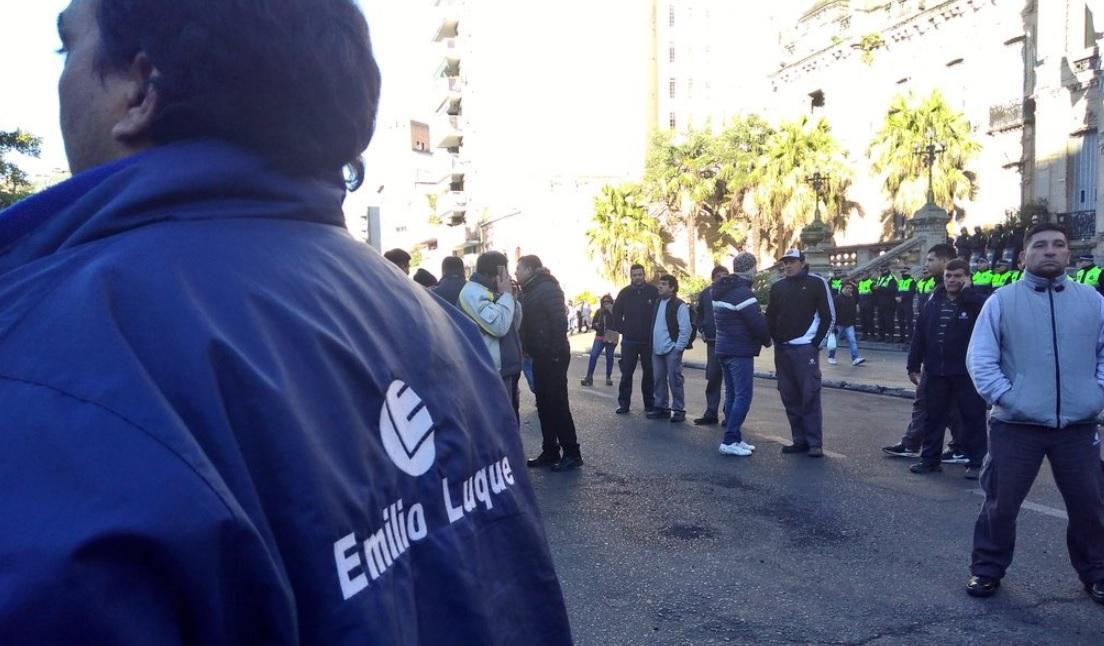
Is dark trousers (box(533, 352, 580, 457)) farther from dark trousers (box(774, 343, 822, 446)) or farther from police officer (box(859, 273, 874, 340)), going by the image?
police officer (box(859, 273, 874, 340))

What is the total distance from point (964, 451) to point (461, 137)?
177ft

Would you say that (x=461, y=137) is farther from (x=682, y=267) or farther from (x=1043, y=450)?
(x=1043, y=450)

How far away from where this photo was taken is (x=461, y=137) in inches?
2323

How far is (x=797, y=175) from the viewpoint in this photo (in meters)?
36.4

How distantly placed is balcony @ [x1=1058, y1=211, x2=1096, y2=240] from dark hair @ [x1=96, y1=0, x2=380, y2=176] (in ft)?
95.7

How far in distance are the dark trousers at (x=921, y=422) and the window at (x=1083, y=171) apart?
24.1 m

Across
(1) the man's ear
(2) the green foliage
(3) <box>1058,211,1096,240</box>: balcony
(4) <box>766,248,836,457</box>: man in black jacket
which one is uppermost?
(2) the green foliage

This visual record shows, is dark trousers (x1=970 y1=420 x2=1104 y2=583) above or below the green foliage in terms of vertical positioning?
below

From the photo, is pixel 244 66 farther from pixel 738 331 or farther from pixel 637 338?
pixel 637 338

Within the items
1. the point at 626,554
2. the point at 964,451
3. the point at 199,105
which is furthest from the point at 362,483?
the point at 964,451

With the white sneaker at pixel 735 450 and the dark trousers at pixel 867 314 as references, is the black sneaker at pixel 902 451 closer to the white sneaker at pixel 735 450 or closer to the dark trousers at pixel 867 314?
the white sneaker at pixel 735 450

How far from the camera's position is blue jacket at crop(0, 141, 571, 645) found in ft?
2.29

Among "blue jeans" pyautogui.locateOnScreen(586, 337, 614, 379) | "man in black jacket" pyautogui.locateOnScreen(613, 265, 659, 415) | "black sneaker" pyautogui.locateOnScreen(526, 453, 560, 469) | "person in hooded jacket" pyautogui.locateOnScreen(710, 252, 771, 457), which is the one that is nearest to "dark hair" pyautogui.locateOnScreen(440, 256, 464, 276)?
"black sneaker" pyautogui.locateOnScreen(526, 453, 560, 469)

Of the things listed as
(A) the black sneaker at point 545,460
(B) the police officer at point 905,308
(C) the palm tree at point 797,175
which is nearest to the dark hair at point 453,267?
(A) the black sneaker at point 545,460
